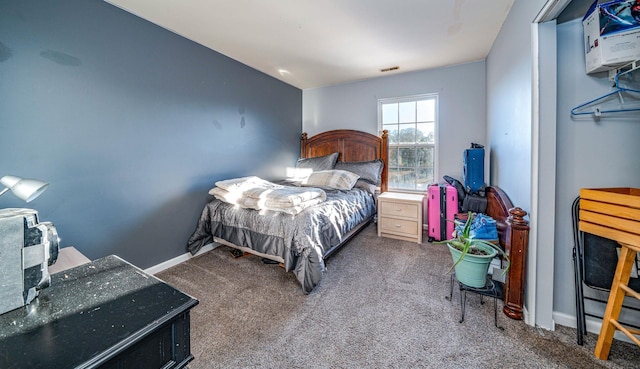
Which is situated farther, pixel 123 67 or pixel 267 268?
pixel 267 268

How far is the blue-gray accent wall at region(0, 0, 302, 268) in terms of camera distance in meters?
1.73

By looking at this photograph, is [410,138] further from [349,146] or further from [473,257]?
[473,257]

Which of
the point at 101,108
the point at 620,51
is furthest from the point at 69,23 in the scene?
the point at 620,51

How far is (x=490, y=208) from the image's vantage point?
2.49 m

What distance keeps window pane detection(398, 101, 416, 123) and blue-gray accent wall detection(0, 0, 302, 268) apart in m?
2.42

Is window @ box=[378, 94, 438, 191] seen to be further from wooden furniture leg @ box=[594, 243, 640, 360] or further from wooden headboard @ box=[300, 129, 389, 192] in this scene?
wooden furniture leg @ box=[594, 243, 640, 360]

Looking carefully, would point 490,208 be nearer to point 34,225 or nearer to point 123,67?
point 34,225

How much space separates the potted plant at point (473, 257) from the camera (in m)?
1.66

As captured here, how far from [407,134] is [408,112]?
1.09 feet

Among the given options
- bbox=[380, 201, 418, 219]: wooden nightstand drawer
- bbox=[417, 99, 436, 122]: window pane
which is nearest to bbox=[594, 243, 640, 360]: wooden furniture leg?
bbox=[380, 201, 418, 219]: wooden nightstand drawer

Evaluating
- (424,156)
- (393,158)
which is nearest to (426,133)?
(424,156)

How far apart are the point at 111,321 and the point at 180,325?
0.16 m

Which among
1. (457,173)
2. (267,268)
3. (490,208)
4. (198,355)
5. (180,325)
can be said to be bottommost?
(198,355)

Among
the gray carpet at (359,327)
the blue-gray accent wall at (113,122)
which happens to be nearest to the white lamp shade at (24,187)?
the blue-gray accent wall at (113,122)
